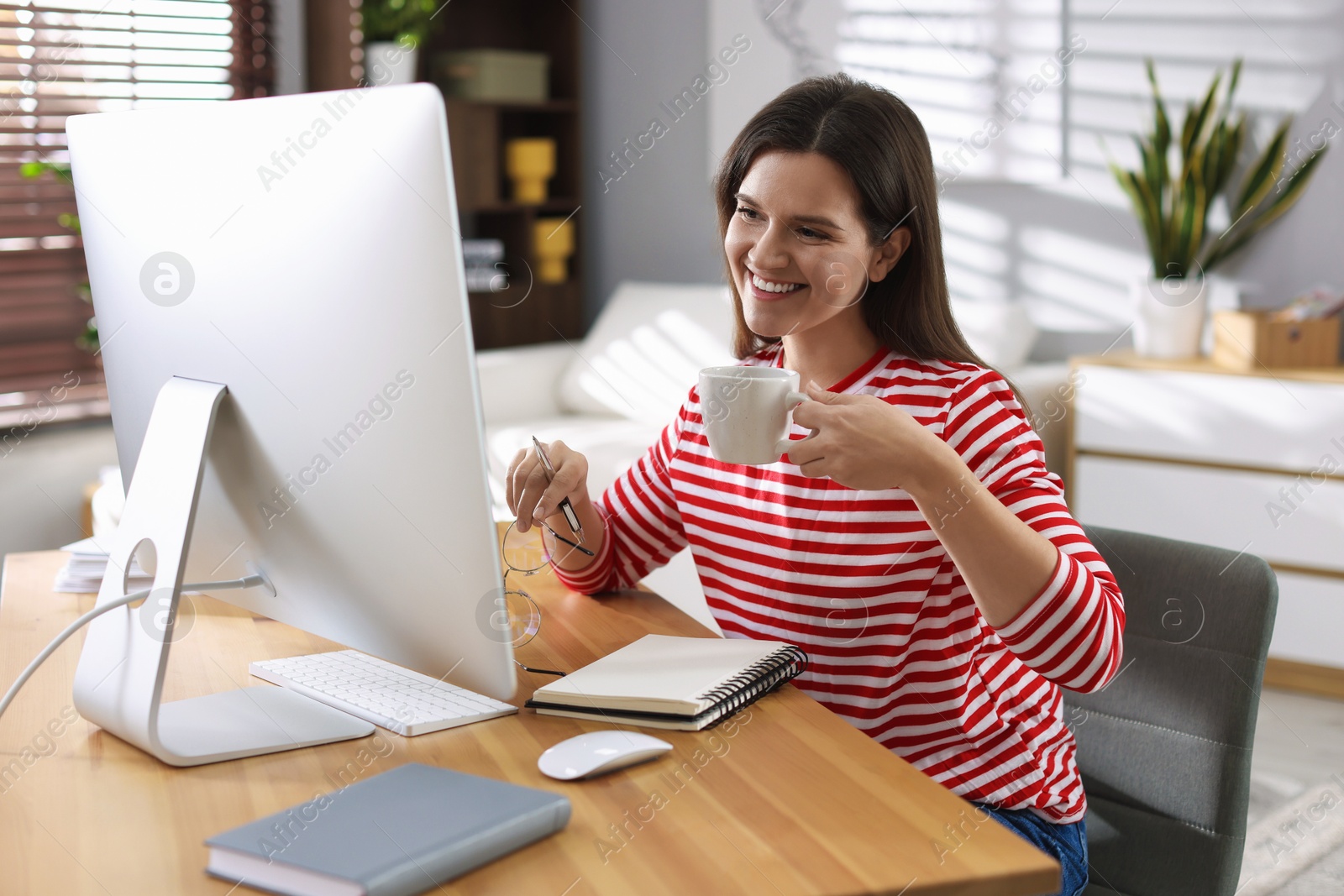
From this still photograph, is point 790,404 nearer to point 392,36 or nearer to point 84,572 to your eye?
point 84,572

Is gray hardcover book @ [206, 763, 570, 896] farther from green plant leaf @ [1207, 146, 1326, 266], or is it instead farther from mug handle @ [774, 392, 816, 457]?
green plant leaf @ [1207, 146, 1326, 266]

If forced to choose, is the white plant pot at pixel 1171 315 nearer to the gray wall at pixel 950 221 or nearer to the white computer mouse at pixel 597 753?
the gray wall at pixel 950 221

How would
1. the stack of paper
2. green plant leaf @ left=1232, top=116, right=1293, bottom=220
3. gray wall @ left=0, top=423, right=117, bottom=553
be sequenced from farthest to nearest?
gray wall @ left=0, top=423, right=117, bottom=553 < green plant leaf @ left=1232, top=116, right=1293, bottom=220 < the stack of paper

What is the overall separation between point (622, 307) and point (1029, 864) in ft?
11.0

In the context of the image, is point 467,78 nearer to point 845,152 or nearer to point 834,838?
point 845,152

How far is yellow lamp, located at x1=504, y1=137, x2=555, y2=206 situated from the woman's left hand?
3.68 m

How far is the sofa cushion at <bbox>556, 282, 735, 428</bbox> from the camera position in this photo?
3.65 metres

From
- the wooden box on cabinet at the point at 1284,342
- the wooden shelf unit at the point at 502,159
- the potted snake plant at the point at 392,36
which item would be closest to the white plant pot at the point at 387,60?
the potted snake plant at the point at 392,36

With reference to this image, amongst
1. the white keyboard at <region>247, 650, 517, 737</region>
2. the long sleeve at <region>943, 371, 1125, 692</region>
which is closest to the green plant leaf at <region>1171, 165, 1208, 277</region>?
the long sleeve at <region>943, 371, 1125, 692</region>

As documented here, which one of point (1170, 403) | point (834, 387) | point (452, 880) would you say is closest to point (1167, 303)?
point (1170, 403)

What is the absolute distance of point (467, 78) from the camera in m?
4.34

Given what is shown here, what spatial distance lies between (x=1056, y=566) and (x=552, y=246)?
3.78 meters

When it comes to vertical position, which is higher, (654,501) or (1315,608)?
(654,501)

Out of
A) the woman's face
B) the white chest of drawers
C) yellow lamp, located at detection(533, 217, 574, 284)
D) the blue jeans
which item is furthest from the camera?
yellow lamp, located at detection(533, 217, 574, 284)
